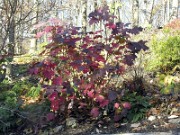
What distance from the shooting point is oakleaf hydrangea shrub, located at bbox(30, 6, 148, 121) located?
12.1ft

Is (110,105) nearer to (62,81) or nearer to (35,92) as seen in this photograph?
(62,81)

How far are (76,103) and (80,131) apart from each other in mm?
394

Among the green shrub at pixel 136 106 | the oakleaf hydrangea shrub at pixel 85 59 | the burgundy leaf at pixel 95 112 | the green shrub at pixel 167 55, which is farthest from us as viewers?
the green shrub at pixel 167 55

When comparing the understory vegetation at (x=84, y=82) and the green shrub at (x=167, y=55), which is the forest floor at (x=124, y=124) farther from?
the green shrub at (x=167, y=55)

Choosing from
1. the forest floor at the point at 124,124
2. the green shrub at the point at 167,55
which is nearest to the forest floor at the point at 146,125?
the forest floor at the point at 124,124

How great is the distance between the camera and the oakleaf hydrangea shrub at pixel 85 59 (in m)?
3.68

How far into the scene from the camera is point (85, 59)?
3.69 metres

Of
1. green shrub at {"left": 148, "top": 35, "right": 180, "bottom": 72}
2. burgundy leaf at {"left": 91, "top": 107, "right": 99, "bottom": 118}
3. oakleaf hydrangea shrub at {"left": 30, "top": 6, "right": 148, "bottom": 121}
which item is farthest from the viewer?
green shrub at {"left": 148, "top": 35, "right": 180, "bottom": 72}

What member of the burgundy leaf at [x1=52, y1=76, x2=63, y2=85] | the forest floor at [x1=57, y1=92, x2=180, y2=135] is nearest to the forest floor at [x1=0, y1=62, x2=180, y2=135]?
the forest floor at [x1=57, y1=92, x2=180, y2=135]

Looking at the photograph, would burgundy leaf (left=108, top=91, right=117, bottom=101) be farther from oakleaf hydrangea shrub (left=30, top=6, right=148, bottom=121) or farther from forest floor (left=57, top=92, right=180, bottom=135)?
forest floor (left=57, top=92, right=180, bottom=135)

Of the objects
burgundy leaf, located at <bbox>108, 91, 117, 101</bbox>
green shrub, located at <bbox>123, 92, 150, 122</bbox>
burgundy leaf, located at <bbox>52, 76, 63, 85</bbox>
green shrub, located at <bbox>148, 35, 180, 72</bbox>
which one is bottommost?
green shrub, located at <bbox>123, 92, 150, 122</bbox>

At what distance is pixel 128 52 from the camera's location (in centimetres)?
392

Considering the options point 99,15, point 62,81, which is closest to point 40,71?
point 62,81

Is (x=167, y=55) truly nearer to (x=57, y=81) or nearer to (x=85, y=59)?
(x=85, y=59)
